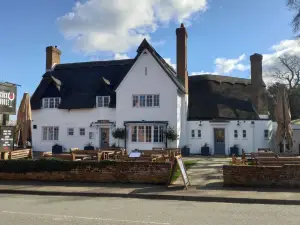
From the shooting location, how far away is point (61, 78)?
31891 millimetres

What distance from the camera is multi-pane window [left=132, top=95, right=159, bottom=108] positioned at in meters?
26.1

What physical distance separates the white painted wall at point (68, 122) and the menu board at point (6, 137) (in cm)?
1271

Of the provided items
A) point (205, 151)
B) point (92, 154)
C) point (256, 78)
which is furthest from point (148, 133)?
point (256, 78)

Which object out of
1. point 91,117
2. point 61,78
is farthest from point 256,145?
point 61,78

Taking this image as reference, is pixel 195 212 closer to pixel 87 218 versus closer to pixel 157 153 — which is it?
pixel 87 218

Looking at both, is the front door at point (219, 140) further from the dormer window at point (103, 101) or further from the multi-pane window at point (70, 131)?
the multi-pane window at point (70, 131)

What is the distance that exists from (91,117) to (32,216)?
20.9 metres

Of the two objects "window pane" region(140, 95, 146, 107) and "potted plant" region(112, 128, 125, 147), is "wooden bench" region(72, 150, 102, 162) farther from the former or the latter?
"window pane" region(140, 95, 146, 107)

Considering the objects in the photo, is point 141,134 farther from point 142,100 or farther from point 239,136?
point 239,136

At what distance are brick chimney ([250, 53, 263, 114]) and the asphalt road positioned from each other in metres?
20.4

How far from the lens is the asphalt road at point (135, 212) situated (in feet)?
23.5

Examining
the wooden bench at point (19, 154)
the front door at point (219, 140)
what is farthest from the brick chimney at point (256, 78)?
the wooden bench at point (19, 154)

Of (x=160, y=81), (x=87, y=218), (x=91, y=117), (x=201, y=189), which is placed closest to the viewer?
(x=87, y=218)

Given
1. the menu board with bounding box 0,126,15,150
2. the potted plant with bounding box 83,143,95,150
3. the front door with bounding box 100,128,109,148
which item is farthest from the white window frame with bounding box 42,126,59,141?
the menu board with bounding box 0,126,15,150
